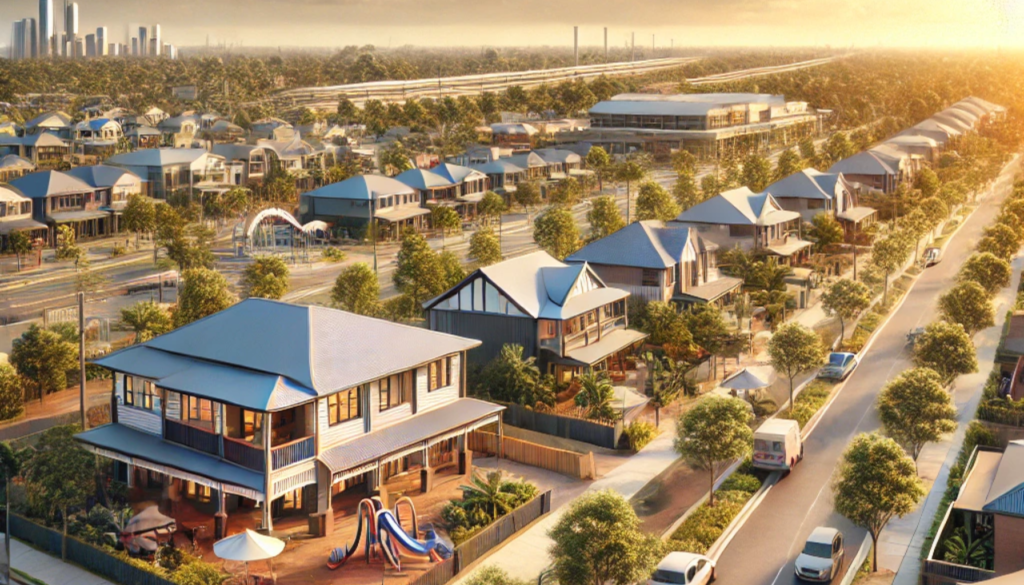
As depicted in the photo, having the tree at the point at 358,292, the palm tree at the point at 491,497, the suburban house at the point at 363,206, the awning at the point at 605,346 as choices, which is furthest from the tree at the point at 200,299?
the suburban house at the point at 363,206

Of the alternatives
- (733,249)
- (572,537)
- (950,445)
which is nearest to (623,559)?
(572,537)

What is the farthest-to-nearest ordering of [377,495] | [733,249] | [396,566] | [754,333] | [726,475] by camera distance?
[733,249] < [754,333] < [726,475] < [377,495] < [396,566]

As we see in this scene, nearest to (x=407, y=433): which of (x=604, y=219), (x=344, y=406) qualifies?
(x=344, y=406)

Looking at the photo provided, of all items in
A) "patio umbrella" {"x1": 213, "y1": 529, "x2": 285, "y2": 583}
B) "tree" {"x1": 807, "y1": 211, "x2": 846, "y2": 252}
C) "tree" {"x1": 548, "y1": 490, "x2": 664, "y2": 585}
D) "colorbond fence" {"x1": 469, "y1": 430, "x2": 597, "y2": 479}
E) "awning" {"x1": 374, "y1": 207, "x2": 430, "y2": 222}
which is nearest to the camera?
"tree" {"x1": 548, "y1": 490, "x2": 664, "y2": 585}

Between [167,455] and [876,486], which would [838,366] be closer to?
[876,486]

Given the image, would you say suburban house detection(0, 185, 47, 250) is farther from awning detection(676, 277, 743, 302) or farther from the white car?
the white car

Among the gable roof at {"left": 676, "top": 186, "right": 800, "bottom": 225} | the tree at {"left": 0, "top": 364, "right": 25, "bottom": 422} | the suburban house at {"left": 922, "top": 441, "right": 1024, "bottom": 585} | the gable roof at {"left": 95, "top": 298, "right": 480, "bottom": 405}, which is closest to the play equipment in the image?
the gable roof at {"left": 95, "top": 298, "right": 480, "bottom": 405}

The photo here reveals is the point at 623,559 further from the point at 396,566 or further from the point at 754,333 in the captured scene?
the point at 754,333
